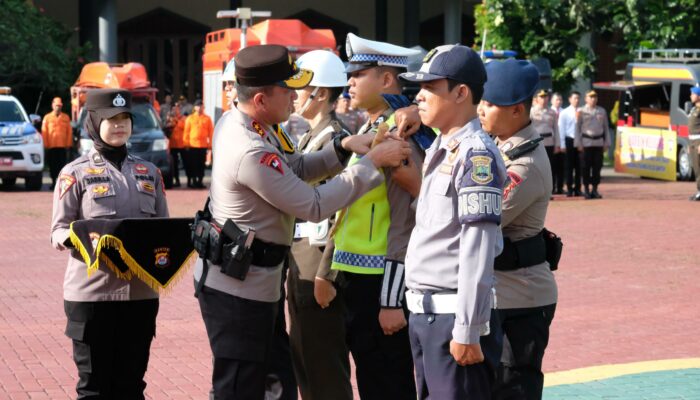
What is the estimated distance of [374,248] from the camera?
5.47m

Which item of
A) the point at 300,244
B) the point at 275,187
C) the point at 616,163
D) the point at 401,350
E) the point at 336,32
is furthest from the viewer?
the point at 336,32

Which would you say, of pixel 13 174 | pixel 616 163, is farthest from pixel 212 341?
pixel 616 163

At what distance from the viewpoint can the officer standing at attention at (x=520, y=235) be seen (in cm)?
514

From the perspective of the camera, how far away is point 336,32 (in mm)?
42219

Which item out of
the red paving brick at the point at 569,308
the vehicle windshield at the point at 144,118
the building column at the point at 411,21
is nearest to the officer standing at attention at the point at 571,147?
the red paving brick at the point at 569,308

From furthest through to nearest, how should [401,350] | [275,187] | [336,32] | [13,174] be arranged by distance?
[336,32] → [13,174] → [401,350] → [275,187]

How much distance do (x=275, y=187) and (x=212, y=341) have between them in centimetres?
71

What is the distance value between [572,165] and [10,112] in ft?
35.8

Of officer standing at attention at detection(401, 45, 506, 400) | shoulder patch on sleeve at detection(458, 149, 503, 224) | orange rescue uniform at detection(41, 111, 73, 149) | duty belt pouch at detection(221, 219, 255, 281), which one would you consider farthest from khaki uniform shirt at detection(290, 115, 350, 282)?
orange rescue uniform at detection(41, 111, 73, 149)

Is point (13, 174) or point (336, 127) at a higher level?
point (336, 127)

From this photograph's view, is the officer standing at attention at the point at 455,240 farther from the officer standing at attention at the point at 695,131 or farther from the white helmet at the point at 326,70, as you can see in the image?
the officer standing at attention at the point at 695,131

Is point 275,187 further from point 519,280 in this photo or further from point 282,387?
point 282,387

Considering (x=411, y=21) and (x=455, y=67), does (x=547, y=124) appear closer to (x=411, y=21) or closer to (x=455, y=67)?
(x=455, y=67)

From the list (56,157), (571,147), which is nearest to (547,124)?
(571,147)
